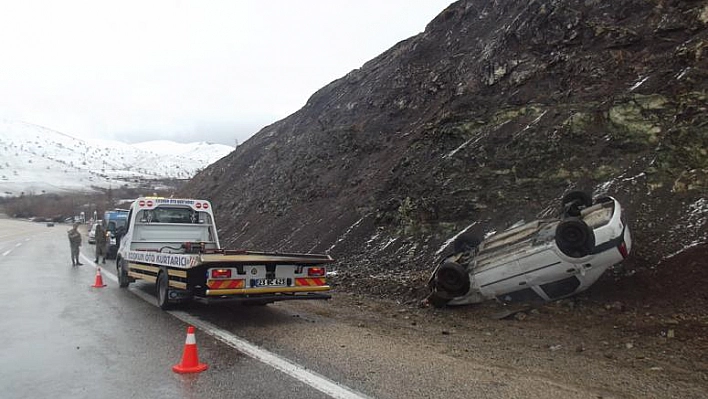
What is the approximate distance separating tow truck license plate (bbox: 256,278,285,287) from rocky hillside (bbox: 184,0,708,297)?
2.95 metres

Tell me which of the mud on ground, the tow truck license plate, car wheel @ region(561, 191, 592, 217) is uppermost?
car wheel @ region(561, 191, 592, 217)

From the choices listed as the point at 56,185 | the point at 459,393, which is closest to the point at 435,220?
the point at 459,393

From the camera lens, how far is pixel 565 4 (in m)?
14.9

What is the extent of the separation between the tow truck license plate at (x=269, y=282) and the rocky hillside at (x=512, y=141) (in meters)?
2.95

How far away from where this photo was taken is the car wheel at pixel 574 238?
6.88 metres

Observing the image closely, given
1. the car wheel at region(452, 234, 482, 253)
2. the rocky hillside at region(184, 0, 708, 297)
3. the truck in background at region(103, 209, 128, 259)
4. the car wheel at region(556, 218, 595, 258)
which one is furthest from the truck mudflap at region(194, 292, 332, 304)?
the truck in background at region(103, 209, 128, 259)

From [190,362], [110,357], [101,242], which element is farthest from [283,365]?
[101,242]

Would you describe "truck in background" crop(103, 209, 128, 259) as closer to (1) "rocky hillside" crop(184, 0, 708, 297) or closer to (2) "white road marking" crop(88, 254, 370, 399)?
(1) "rocky hillside" crop(184, 0, 708, 297)

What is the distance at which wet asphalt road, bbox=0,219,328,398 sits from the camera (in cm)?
488

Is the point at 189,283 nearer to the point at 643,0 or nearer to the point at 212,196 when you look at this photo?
the point at 643,0

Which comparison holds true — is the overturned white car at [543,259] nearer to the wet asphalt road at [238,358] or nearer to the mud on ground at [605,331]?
the mud on ground at [605,331]

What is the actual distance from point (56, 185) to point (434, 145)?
13787cm

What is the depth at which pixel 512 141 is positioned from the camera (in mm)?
12562

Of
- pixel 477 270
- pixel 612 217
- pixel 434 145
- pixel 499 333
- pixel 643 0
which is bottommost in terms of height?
pixel 499 333
